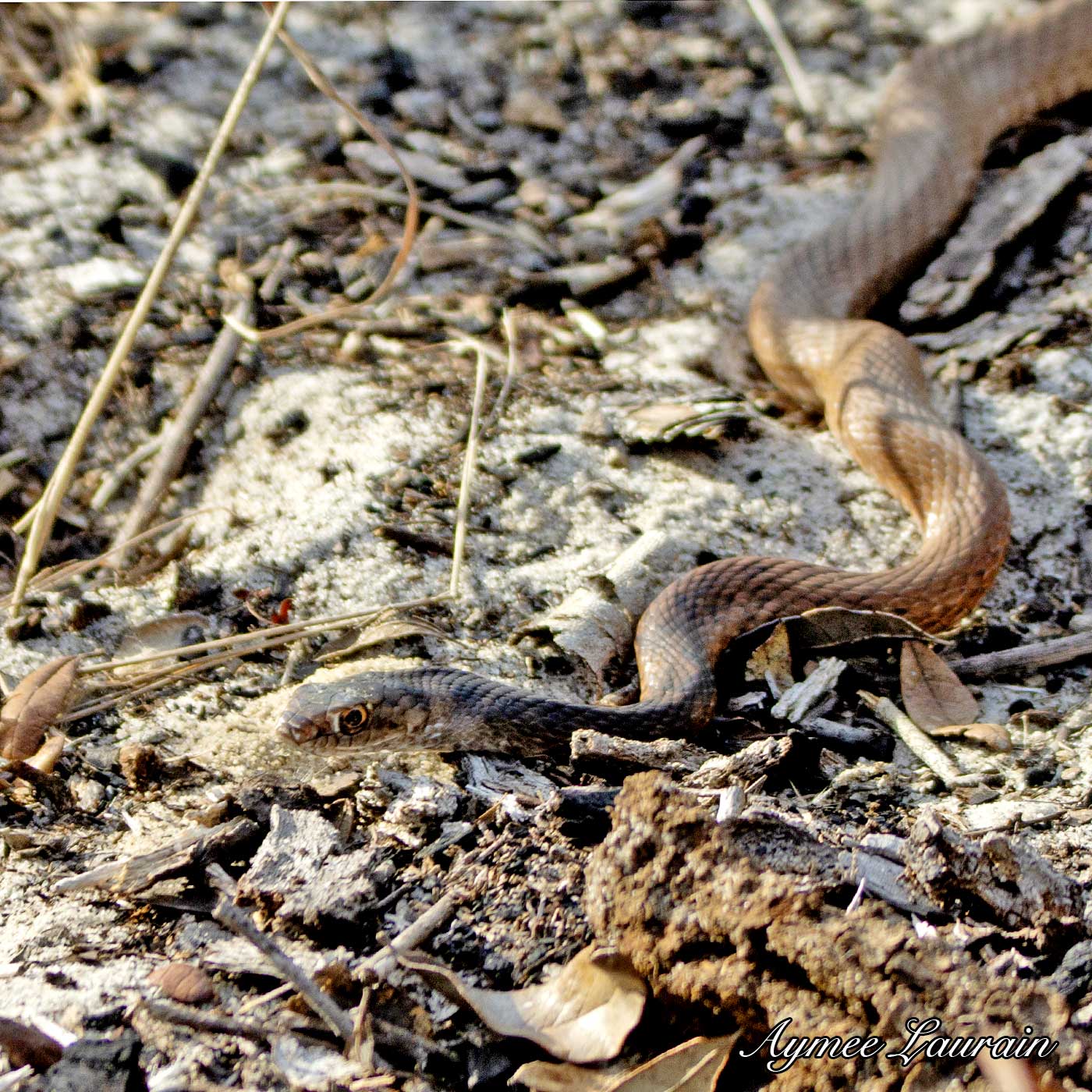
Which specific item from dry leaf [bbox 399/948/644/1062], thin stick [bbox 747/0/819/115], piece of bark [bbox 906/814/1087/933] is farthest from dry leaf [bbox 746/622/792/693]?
thin stick [bbox 747/0/819/115]

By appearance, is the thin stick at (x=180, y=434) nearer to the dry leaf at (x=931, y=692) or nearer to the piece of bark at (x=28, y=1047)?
the piece of bark at (x=28, y=1047)

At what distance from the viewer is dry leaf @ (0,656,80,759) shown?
3684 mm

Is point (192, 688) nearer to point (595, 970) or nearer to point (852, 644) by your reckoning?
point (595, 970)

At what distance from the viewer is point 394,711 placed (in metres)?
3.75

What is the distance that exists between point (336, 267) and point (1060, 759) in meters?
4.29

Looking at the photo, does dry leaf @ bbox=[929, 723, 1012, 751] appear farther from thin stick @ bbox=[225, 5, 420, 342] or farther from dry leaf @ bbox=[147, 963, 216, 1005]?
thin stick @ bbox=[225, 5, 420, 342]

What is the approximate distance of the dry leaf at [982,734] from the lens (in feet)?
12.6

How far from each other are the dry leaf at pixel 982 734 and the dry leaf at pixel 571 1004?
1771mm

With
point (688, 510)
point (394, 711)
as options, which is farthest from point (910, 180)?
point (394, 711)

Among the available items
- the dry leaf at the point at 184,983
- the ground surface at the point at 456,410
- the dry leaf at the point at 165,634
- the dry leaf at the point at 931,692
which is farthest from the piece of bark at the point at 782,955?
the dry leaf at the point at 165,634

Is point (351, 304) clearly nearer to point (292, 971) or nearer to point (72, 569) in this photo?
point (72, 569)

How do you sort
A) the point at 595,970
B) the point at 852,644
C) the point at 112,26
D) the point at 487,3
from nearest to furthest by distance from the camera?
the point at 595,970 → the point at 852,644 → the point at 112,26 → the point at 487,3

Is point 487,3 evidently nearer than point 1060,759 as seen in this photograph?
No

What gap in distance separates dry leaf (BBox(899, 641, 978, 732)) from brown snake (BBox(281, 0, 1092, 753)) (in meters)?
0.20
